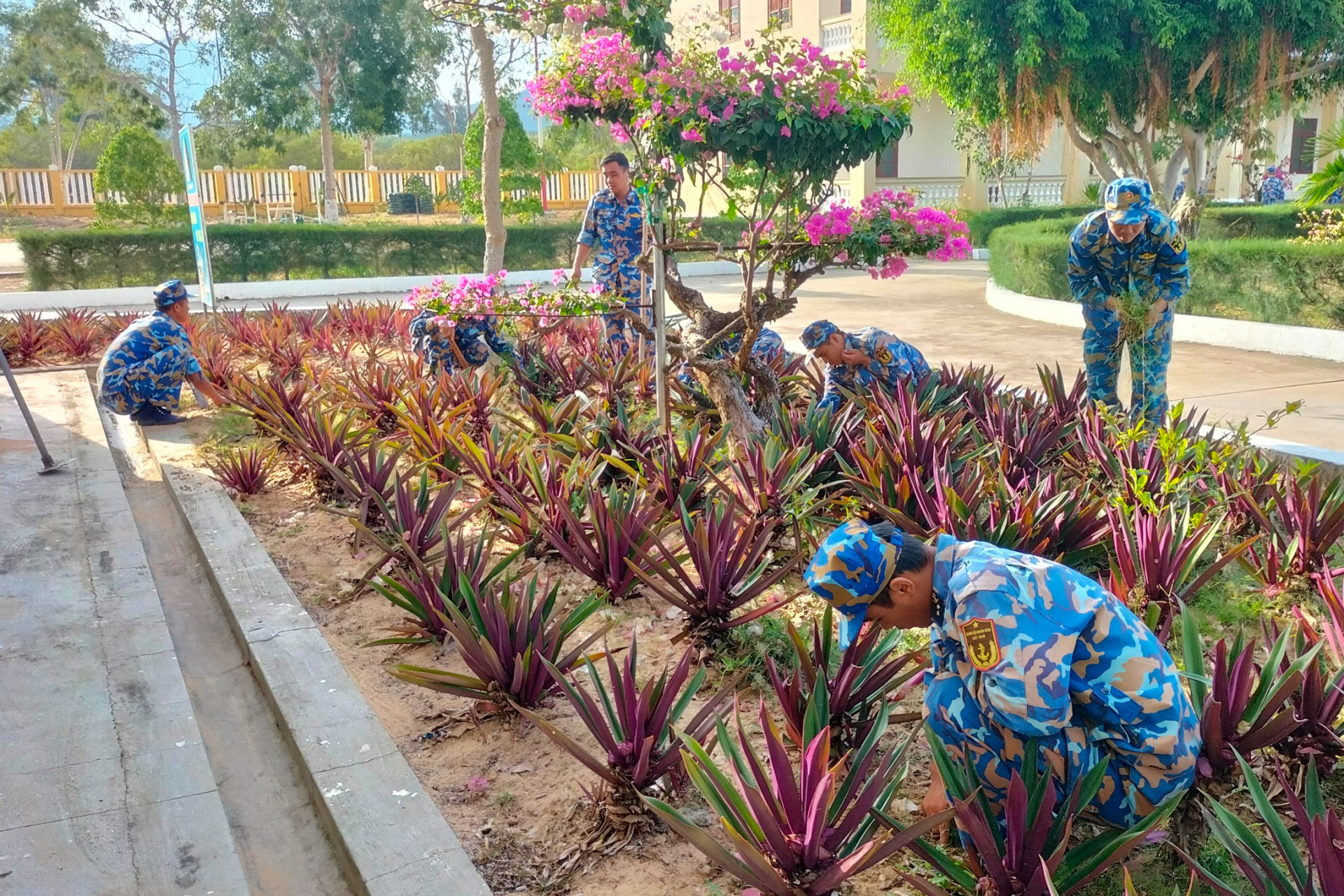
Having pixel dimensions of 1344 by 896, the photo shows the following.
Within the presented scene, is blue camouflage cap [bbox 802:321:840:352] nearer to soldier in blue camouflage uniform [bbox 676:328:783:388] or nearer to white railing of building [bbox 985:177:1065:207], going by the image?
soldier in blue camouflage uniform [bbox 676:328:783:388]

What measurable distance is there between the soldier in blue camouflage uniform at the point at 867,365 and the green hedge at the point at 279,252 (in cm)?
1258

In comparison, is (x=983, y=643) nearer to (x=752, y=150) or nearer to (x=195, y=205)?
(x=752, y=150)

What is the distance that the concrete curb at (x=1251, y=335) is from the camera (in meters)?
8.86

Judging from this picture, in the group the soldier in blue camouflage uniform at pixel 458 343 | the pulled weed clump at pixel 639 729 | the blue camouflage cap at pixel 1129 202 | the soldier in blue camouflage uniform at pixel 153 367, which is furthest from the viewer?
the soldier in blue camouflage uniform at pixel 458 343

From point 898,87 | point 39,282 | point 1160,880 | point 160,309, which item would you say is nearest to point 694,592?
point 1160,880

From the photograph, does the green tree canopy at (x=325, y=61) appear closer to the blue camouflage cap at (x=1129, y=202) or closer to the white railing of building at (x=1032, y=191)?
the white railing of building at (x=1032, y=191)

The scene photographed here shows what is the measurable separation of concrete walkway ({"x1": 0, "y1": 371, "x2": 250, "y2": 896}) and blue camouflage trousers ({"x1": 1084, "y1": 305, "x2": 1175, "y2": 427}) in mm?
4573

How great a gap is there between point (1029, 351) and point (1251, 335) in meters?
1.94

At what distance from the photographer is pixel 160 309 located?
23.4 feet

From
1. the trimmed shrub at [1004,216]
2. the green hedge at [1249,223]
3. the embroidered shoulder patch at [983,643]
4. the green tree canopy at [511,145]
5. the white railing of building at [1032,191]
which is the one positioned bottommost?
the embroidered shoulder patch at [983,643]

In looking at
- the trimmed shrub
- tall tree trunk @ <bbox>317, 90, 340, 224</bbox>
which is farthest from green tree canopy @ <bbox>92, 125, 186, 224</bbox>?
the trimmed shrub

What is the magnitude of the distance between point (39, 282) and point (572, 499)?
1601 cm

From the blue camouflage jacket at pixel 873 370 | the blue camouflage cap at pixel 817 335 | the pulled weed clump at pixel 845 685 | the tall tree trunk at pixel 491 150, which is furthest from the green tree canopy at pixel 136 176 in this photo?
the pulled weed clump at pixel 845 685

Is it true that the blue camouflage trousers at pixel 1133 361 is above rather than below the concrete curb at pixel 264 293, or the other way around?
below
